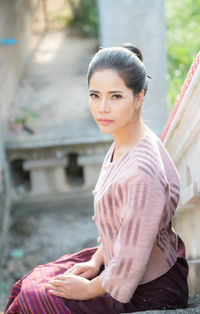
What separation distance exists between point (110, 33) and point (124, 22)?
7.6 inches

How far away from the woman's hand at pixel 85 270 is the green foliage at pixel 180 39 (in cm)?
389

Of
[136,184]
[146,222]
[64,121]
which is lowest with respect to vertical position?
[64,121]

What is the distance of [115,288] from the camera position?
182 cm

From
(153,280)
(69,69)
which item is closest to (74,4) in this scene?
(69,69)

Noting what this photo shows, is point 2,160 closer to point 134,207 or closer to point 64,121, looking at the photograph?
point 64,121

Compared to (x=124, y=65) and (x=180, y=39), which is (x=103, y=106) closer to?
(x=124, y=65)

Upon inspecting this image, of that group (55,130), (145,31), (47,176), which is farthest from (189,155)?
(55,130)

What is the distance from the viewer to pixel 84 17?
377 inches

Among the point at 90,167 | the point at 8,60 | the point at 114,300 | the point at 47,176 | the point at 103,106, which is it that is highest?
the point at 103,106

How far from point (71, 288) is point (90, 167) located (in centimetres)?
369

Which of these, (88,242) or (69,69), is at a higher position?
(69,69)

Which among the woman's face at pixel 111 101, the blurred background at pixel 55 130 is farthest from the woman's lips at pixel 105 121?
the blurred background at pixel 55 130

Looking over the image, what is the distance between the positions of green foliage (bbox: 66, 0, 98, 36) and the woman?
7.54 m

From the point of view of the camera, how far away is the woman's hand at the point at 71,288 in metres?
1.93
